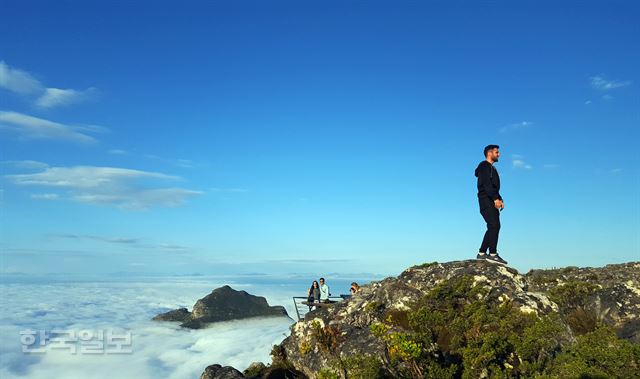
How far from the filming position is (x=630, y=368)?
29.7ft

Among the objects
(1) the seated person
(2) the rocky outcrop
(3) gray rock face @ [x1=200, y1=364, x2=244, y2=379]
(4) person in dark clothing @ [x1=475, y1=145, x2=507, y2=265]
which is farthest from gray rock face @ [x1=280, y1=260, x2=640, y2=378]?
(2) the rocky outcrop

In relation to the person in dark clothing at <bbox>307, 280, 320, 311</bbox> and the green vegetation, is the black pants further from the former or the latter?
the person in dark clothing at <bbox>307, 280, 320, 311</bbox>

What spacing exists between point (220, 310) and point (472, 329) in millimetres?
120945

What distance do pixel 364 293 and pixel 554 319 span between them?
250 inches

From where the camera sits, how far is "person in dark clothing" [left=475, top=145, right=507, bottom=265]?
51.0 feet

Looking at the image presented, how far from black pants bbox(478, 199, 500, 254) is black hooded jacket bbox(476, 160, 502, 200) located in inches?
Answer: 8.5

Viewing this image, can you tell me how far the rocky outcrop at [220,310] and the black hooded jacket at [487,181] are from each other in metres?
116

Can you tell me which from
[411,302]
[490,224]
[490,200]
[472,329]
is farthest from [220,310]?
[472,329]

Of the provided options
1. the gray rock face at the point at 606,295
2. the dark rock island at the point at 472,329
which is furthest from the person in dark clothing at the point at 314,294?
the gray rock face at the point at 606,295

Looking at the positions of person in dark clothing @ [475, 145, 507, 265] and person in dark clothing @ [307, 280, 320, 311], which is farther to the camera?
person in dark clothing @ [307, 280, 320, 311]

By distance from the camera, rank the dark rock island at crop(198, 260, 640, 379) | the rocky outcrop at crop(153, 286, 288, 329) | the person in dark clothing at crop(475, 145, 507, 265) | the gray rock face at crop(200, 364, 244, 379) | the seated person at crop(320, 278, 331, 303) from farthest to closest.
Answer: the rocky outcrop at crop(153, 286, 288, 329)
the seated person at crop(320, 278, 331, 303)
the gray rock face at crop(200, 364, 244, 379)
the person in dark clothing at crop(475, 145, 507, 265)
the dark rock island at crop(198, 260, 640, 379)

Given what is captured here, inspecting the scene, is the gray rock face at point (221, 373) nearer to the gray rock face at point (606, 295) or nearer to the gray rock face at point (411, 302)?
the gray rock face at point (411, 302)

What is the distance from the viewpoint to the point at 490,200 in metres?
15.6

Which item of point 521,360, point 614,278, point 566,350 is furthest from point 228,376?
point 614,278
